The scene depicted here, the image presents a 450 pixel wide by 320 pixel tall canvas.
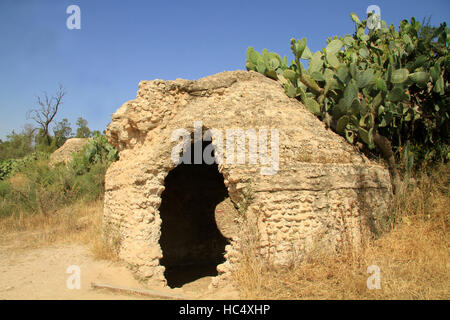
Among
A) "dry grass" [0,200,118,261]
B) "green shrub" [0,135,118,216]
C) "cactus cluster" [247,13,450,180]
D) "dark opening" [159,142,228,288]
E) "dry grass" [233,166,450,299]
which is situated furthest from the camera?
"green shrub" [0,135,118,216]

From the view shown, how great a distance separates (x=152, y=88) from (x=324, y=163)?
3.11 metres

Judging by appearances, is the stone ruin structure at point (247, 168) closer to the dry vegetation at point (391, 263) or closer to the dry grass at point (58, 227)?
the dry vegetation at point (391, 263)

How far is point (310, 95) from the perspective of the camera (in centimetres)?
642

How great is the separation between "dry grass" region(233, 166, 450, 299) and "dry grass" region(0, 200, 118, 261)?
3.18 metres

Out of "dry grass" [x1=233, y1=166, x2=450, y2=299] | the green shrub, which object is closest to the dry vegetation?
"dry grass" [x1=233, y1=166, x2=450, y2=299]

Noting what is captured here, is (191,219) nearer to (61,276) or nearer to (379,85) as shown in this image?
Answer: (61,276)

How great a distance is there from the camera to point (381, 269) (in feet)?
14.9

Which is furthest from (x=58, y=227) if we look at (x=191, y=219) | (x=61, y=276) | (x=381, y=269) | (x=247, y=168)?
(x=381, y=269)

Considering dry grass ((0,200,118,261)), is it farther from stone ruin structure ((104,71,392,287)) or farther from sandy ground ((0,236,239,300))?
stone ruin structure ((104,71,392,287))

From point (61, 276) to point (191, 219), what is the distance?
398cm

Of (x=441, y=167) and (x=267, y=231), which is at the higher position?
(x=441, y=167)

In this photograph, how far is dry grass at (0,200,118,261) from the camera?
295 inches

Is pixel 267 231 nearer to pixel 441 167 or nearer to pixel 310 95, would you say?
pixel 310 95
